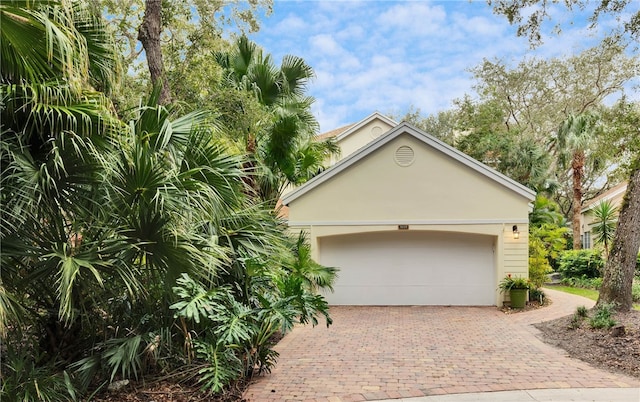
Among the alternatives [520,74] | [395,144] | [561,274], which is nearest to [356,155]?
[395,144]

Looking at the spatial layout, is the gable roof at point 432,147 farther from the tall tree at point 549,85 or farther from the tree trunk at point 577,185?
the tall tree at point 549,85

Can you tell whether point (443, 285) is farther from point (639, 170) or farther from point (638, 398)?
point (638, 398)

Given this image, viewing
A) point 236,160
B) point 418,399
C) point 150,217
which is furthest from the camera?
point 236,160

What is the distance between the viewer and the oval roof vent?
1273cm

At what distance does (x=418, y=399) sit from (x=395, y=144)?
28.6ft

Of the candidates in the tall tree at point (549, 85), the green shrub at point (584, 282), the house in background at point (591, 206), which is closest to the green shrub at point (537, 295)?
the green shrub at point (584, 282)

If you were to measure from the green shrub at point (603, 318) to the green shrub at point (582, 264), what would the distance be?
10530mm

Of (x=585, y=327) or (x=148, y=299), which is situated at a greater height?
(x=148, y=299)

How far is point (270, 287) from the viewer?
6.51 m

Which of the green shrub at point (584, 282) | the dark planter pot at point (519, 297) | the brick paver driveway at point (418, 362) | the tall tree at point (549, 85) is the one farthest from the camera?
the tall tree at point (549, 85)

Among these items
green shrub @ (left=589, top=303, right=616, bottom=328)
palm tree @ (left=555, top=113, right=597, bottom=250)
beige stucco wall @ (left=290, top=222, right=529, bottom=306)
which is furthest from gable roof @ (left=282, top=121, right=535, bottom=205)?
palm tree @ (left=555, top=113, right=597, bottom=250)

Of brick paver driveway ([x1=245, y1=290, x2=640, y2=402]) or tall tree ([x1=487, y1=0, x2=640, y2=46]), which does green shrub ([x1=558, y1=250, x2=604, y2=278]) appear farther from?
tall tree ([x1=487, y1=0, x2=640, y2=46])

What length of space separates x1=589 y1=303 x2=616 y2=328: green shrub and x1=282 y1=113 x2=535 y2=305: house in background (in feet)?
12.0

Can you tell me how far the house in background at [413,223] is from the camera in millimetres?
12375
